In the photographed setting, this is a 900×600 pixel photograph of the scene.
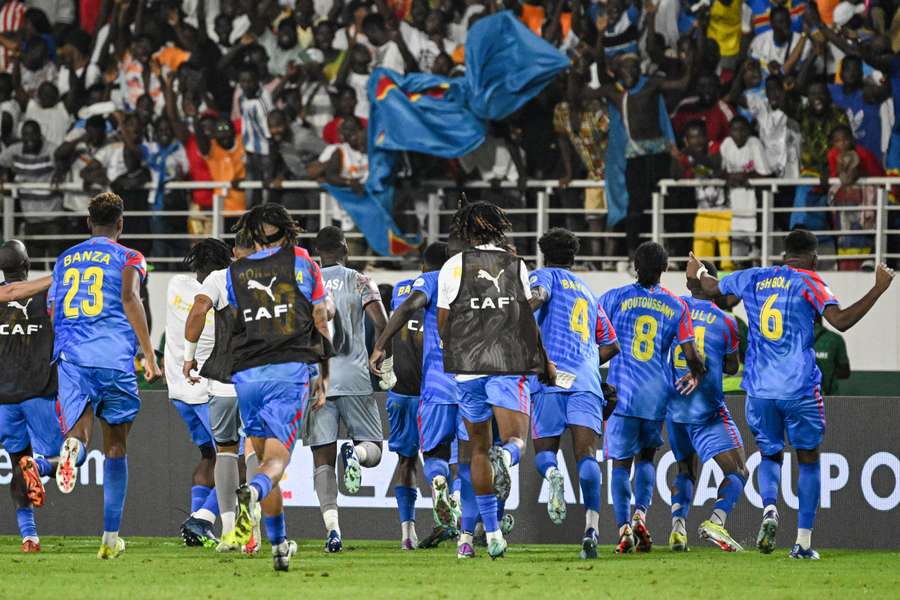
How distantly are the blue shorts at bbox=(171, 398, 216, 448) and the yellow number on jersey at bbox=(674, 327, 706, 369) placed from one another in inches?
146

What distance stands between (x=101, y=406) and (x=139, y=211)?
32.7 feet

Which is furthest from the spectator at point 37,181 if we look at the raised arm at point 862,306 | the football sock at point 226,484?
the raised arm at point 862,306

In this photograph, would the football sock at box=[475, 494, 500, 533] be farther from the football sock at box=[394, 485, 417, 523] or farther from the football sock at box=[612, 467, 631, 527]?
the football sock at box=[394, 485, 417, 523]

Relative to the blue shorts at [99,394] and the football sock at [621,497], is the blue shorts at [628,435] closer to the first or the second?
the football sock at [621,497]

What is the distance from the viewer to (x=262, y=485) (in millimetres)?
8586

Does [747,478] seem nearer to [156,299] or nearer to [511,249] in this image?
[511,249]

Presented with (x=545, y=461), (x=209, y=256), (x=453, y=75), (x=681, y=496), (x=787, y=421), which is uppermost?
(x=453, y=75)

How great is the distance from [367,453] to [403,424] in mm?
724

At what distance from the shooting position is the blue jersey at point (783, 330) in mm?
11125

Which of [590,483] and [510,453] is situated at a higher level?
[510,453]

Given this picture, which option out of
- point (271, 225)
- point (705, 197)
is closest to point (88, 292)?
point (271, 225)

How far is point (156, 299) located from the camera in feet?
62.7

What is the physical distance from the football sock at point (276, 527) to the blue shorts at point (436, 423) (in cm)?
278

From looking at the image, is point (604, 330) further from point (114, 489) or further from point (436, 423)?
point (114, 489)
